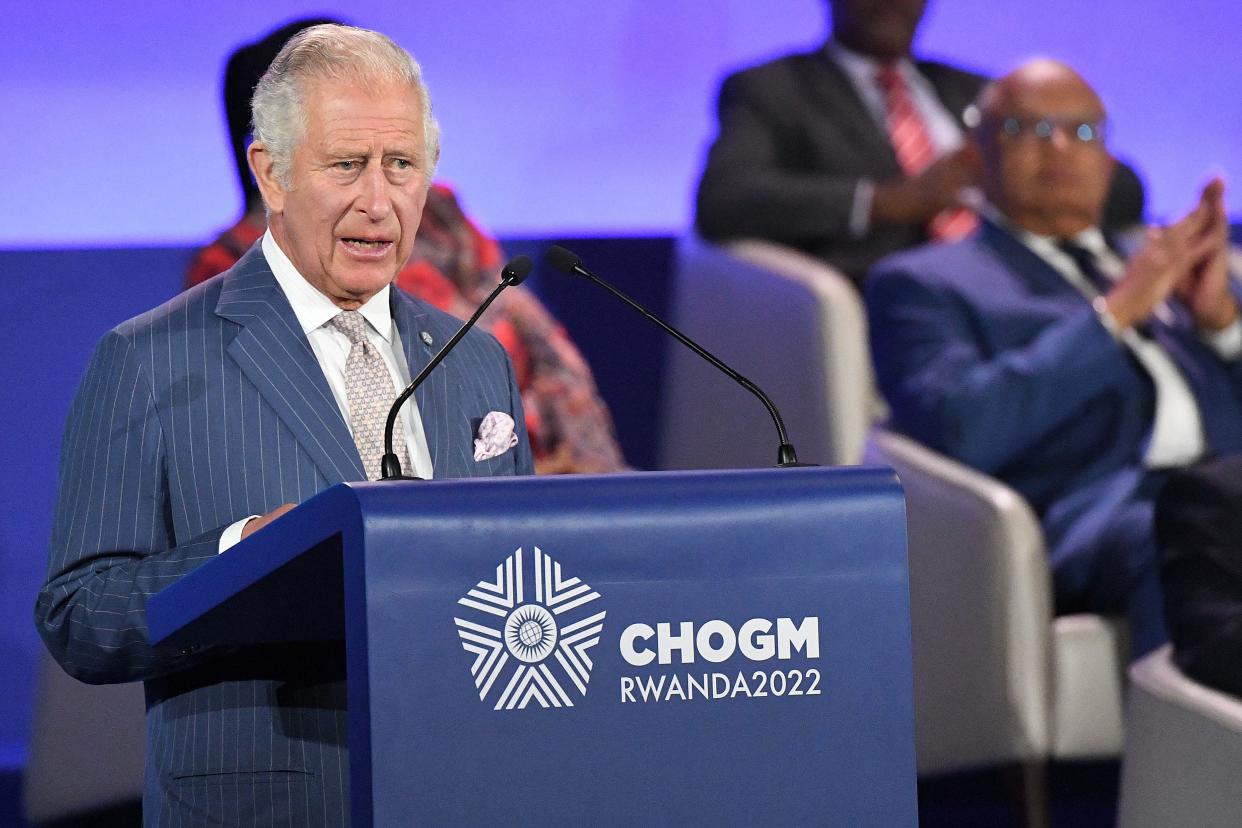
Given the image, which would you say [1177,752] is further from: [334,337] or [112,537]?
[112,537]

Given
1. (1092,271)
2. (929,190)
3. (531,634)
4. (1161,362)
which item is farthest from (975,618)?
(531,634)

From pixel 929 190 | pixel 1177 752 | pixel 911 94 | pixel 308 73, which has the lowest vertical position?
pixel 1177 752

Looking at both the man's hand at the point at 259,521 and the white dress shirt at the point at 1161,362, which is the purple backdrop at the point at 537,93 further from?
the man's hand at the point at 259,521

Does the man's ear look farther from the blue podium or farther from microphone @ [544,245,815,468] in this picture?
the blue podium

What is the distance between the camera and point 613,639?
1.06m

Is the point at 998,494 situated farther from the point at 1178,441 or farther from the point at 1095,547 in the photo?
the point at 1178,441

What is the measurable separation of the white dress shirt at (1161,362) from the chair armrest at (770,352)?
45 cm

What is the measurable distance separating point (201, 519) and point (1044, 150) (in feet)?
8.37

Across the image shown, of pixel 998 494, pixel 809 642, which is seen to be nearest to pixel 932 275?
pixel 998 494

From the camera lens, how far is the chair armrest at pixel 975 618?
10.1 ft

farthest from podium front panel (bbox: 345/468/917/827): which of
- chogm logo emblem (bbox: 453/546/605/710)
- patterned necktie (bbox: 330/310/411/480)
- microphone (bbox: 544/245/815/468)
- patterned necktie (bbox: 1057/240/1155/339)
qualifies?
patterned necktie (bbox: 1057/240/1155/339)

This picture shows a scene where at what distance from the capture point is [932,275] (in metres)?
3.37

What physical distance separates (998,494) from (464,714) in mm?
2190

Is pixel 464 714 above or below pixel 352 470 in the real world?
below
